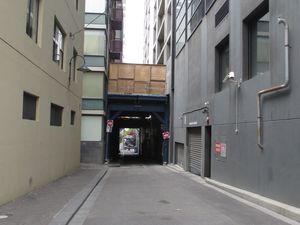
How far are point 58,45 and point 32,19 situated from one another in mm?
4730

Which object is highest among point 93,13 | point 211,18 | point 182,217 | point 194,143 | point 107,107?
point 93,13

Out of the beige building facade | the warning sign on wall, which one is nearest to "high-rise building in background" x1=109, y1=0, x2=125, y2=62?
the beige building facade

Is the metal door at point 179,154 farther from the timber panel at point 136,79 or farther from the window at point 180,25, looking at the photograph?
the timber panel at point 136,79

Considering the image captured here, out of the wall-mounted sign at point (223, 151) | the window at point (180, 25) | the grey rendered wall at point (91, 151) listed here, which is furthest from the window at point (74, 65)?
the grey rendered wall at point (91, 151)

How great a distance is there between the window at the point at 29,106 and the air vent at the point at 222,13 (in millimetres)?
8752

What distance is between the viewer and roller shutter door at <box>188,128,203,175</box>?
24547 mm

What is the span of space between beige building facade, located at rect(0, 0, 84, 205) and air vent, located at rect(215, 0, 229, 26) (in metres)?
6.54

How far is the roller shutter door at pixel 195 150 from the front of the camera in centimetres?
2455

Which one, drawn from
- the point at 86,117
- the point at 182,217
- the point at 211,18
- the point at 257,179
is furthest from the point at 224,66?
the point at 86,117

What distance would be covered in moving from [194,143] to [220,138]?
762cm

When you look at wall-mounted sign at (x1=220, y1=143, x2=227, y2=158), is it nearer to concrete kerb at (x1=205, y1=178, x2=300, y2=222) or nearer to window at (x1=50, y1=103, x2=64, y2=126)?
concrete kerb at (x1=205, y1=178, x2=300, y2=222)

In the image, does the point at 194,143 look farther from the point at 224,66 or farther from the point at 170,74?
the point at 170,74

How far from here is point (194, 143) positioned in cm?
2647

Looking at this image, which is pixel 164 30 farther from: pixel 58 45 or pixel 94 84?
pixel 58 45
